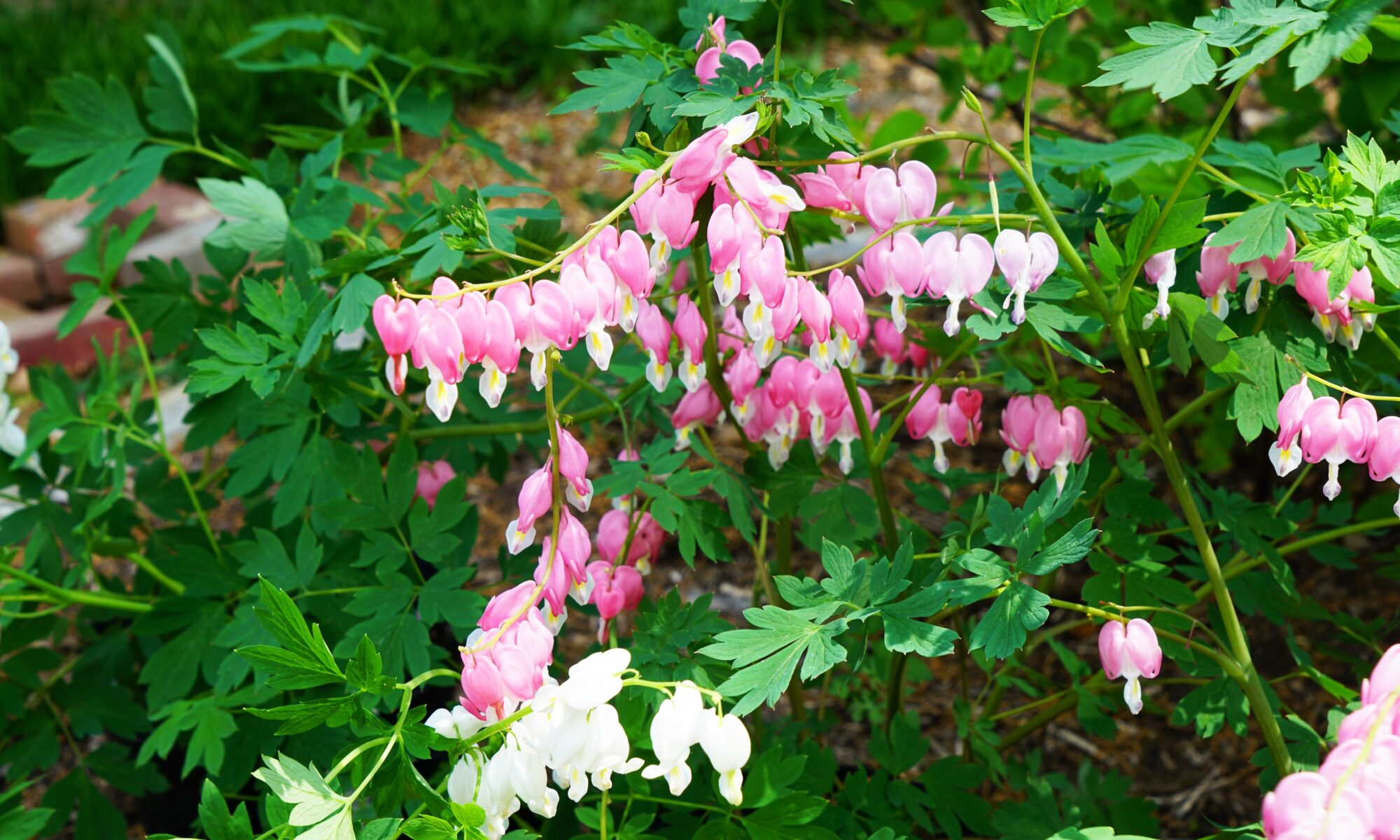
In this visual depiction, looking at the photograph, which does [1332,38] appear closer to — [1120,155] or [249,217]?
[1120,155]

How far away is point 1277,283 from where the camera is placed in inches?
51.3

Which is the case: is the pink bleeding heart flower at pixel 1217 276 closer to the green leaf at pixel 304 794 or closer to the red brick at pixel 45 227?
the green leaf at pixel 304 794

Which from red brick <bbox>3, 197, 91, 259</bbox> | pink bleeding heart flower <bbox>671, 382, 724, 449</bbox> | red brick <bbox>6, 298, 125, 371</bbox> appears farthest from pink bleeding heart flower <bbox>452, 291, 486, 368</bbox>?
red brick <bbox>3, 197, 91, 259</bbox>

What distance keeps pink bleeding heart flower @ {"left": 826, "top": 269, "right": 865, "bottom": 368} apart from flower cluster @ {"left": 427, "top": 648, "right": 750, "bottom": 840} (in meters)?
0.42

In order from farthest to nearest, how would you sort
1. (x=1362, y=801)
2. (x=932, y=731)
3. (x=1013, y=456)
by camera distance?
(x=932, y=731) → (x=1013, y=456) → (x=1362, y=801)

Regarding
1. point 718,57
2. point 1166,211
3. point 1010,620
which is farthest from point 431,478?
point 1166,211

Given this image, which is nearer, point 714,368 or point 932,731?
point 714,368

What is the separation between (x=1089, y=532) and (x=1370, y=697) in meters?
0.26

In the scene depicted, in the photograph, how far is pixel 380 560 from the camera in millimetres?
1488

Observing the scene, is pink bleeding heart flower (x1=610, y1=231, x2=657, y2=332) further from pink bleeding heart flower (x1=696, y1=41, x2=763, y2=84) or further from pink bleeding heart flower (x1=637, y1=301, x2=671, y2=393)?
pink bleeding heart flower (x1=696, y1=41, x2=763, y2=84)

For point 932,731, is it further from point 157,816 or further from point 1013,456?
point 157,816

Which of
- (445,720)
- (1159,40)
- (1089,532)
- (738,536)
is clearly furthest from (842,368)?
(738,536)

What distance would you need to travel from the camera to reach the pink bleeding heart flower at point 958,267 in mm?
1209

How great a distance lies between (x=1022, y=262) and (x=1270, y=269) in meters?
0.33
